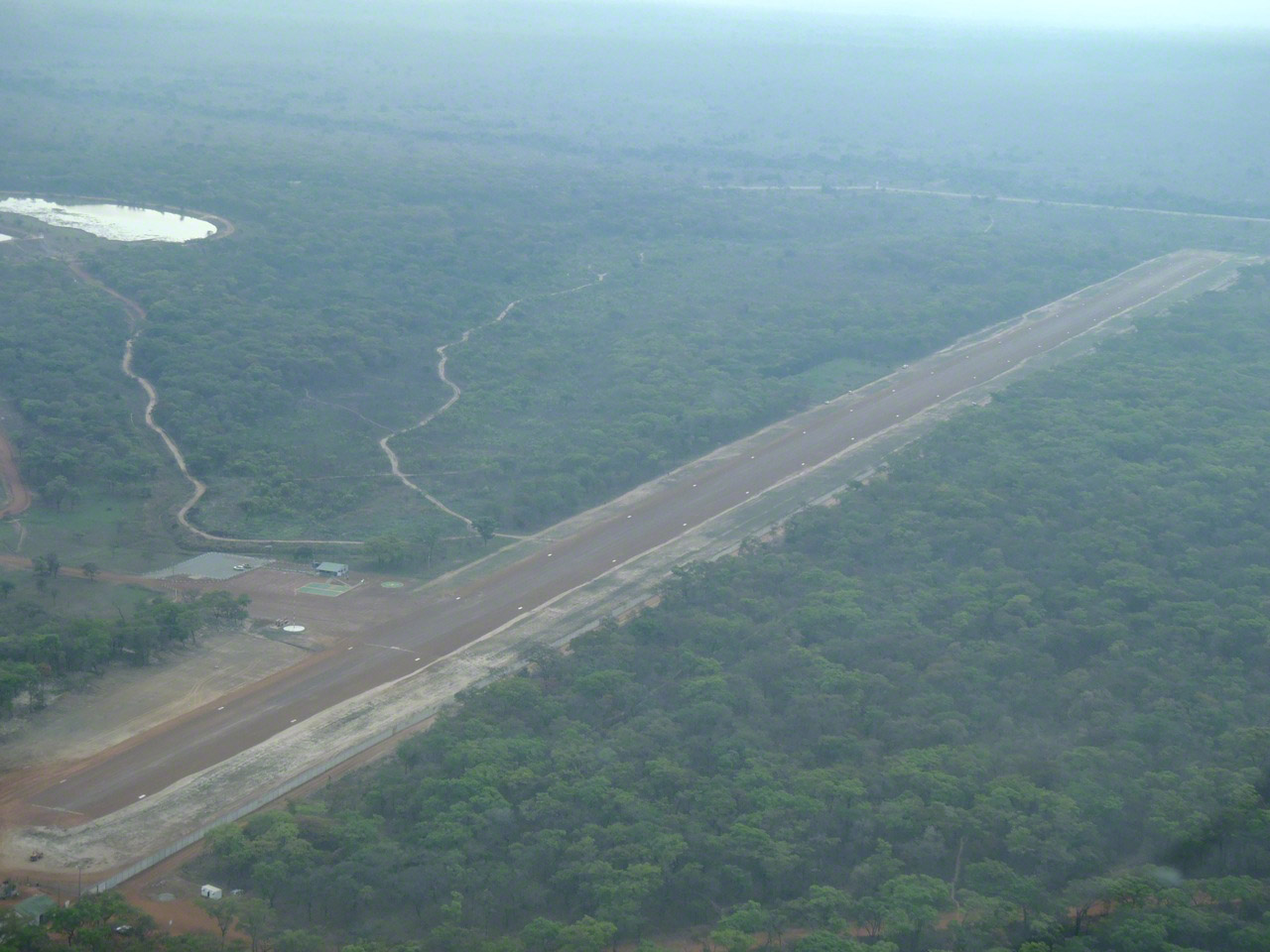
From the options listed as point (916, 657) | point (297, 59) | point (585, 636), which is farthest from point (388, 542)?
point (297, 59)

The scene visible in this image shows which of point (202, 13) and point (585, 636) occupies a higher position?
point (202, 13)

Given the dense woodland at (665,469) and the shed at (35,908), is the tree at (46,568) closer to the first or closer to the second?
the dense woodland at (665,469)

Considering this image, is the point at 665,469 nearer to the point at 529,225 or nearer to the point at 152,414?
the point at 152,414

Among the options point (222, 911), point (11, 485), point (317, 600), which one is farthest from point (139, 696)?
point (11, 485)

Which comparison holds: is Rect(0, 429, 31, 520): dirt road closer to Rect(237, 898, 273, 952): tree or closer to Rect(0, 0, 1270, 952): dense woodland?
Rect(0, 0, 1270, 952): dense woodland

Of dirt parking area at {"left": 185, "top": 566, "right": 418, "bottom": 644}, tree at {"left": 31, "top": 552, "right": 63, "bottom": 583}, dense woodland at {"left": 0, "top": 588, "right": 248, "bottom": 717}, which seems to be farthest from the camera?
tree at {"left": 31, "top": 552, "right": 63, "bottom": 583}

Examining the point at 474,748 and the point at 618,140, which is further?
the point at 618,140

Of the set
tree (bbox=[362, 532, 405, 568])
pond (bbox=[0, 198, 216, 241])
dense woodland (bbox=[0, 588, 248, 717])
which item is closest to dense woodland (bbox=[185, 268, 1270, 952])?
tree (bbox=[362, 532, 405, 568])

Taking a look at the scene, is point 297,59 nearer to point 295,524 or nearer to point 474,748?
point 295,524
